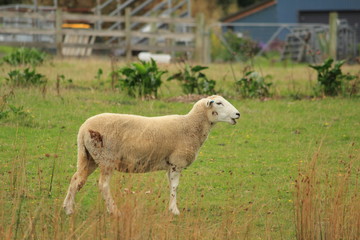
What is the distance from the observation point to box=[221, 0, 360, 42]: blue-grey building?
37.2m

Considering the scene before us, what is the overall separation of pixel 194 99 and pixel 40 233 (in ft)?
28.0

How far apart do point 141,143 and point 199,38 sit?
15905 millimetres

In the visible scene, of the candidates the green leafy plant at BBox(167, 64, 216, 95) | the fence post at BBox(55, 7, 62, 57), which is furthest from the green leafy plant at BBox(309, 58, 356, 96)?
the fence post at BBox(55, 7, 62, 57)

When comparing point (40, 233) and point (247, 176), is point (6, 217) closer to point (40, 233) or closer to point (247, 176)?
point (40, 233)

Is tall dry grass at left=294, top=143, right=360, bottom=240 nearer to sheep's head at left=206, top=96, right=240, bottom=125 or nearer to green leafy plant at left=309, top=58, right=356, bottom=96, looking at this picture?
sheep's head at left=206, top=96, right=240, bottom=125

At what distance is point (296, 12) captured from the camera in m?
37.6

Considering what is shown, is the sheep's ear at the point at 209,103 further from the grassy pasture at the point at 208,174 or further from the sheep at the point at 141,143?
the grassy pasture at the point at 208,174

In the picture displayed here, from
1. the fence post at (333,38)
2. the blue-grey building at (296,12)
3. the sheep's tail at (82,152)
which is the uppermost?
the blue-grey building at (296,12)

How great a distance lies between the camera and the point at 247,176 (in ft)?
30.0

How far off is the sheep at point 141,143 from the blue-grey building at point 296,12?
95.6 ft

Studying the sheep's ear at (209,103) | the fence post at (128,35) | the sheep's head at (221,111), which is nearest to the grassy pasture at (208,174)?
the sheep's head at (221,111)

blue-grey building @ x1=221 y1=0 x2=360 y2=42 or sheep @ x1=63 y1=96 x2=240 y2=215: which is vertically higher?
blue-grey building @ x1=221 y1=0 x2=360 y2=42

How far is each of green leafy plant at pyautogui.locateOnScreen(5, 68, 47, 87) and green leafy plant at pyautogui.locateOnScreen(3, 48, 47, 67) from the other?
279cm

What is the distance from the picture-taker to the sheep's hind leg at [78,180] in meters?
7.09
